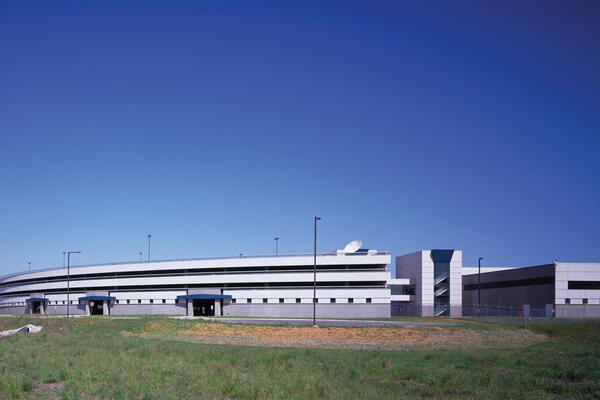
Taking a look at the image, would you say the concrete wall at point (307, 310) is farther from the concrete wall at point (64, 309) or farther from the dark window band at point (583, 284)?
the concrete wall at point (64, 309)

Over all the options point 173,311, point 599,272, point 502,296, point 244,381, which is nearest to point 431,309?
point 502,296

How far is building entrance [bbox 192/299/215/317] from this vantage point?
82.2 meters

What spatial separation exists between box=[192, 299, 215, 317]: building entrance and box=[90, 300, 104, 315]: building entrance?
18.4 metres

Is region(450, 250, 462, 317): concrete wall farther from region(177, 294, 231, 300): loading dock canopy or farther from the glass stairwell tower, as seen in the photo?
region(177, 294, 231, 300): loading dock canopy

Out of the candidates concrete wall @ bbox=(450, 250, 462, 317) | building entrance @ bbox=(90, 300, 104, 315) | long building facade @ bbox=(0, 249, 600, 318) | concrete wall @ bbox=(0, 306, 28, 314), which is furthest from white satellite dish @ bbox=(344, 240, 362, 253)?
concrete wall @ bbox=(0, 306, 28, 314)

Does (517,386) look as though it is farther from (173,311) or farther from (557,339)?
(173,311)

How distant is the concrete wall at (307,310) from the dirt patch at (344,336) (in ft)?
95.1

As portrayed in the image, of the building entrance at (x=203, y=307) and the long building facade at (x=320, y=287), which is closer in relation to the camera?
the long building facade at (x=320, y=287)

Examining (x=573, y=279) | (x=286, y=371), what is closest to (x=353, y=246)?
(x=573, y=279)

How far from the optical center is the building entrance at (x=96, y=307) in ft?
292

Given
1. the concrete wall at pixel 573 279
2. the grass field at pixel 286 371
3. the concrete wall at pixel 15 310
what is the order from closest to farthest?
the grass field at pixel 286 371
the concrete wall at pixel 573 279
the concrete wall at pixel 15 310

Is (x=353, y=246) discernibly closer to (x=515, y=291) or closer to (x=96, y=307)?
(x=515, y=291)

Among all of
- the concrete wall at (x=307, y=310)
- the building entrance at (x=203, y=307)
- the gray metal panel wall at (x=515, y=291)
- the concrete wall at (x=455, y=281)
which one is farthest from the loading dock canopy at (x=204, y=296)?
the gray metal panel wall at (x=515, y=291)

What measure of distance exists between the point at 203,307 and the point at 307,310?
1755 centimetres
